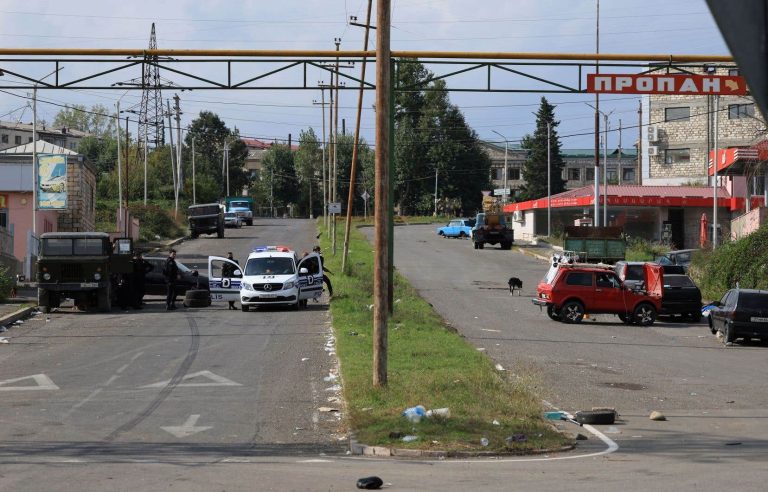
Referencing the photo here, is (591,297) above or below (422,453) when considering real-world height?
above

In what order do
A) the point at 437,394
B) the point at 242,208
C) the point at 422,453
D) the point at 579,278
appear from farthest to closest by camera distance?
the point at 242,208
the point at 579,278
the point at 437,394
the point at 422,453

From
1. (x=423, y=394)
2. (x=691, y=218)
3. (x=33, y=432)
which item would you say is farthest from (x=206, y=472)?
(x=691, y=218)

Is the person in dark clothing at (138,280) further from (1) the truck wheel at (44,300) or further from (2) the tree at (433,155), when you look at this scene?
(2) the tree at (433,155)

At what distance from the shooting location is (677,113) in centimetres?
8750

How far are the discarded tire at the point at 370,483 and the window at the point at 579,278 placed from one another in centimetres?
2341

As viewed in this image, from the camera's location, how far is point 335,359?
20953 mm

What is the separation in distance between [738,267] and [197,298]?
20.6m

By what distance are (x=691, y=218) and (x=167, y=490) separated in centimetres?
6240

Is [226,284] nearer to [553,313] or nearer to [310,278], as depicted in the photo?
[310,278]

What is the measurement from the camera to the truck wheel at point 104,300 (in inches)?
→ 1257

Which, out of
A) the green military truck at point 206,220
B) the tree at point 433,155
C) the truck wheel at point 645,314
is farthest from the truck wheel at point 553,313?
the tree at point 433,155

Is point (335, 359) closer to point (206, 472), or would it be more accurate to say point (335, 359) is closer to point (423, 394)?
point (423, 394)

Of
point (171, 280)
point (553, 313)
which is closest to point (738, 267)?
point (553, 313)

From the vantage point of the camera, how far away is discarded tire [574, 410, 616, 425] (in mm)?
14680
